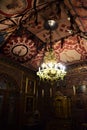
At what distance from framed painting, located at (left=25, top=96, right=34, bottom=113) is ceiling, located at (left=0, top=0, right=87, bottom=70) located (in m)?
2.00

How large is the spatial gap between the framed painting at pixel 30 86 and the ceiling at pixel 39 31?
92 centimetres

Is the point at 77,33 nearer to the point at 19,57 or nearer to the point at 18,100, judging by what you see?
the point at 19,57

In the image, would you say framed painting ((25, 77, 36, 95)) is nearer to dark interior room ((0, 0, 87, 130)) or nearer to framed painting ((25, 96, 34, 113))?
dark interior room ((0, 0, 87, 130))

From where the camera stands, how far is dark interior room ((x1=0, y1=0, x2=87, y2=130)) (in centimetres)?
584

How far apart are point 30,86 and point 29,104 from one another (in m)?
1.16

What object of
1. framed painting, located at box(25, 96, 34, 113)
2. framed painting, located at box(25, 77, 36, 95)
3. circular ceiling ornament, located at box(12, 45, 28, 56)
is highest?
circular ceiling ornament, located at box(12, 45, 28, 56)

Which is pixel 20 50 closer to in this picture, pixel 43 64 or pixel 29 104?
pixel 43 64

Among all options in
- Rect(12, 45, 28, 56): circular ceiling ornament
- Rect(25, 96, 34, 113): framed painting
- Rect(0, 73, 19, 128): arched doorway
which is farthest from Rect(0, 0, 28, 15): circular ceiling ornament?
Rect(25, 96, 34, 113): framed painting

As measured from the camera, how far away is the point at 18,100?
8516 mm

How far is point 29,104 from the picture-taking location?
9336 millimetres

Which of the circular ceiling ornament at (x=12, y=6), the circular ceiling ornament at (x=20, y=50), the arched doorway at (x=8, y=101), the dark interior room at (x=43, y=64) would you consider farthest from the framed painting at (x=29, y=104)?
the circular ceiling ornament at (x=12, y=6)

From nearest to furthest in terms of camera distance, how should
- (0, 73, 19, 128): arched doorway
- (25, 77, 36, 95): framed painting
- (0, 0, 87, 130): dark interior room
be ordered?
(0, 0, 87, 130): dark interior room
(0, 73, 19, 128): arched doorway
(25, 77, 36, 95): framed painting

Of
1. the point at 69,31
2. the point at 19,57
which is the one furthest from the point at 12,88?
the point at 69,31

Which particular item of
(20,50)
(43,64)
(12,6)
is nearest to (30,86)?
(20,50)
